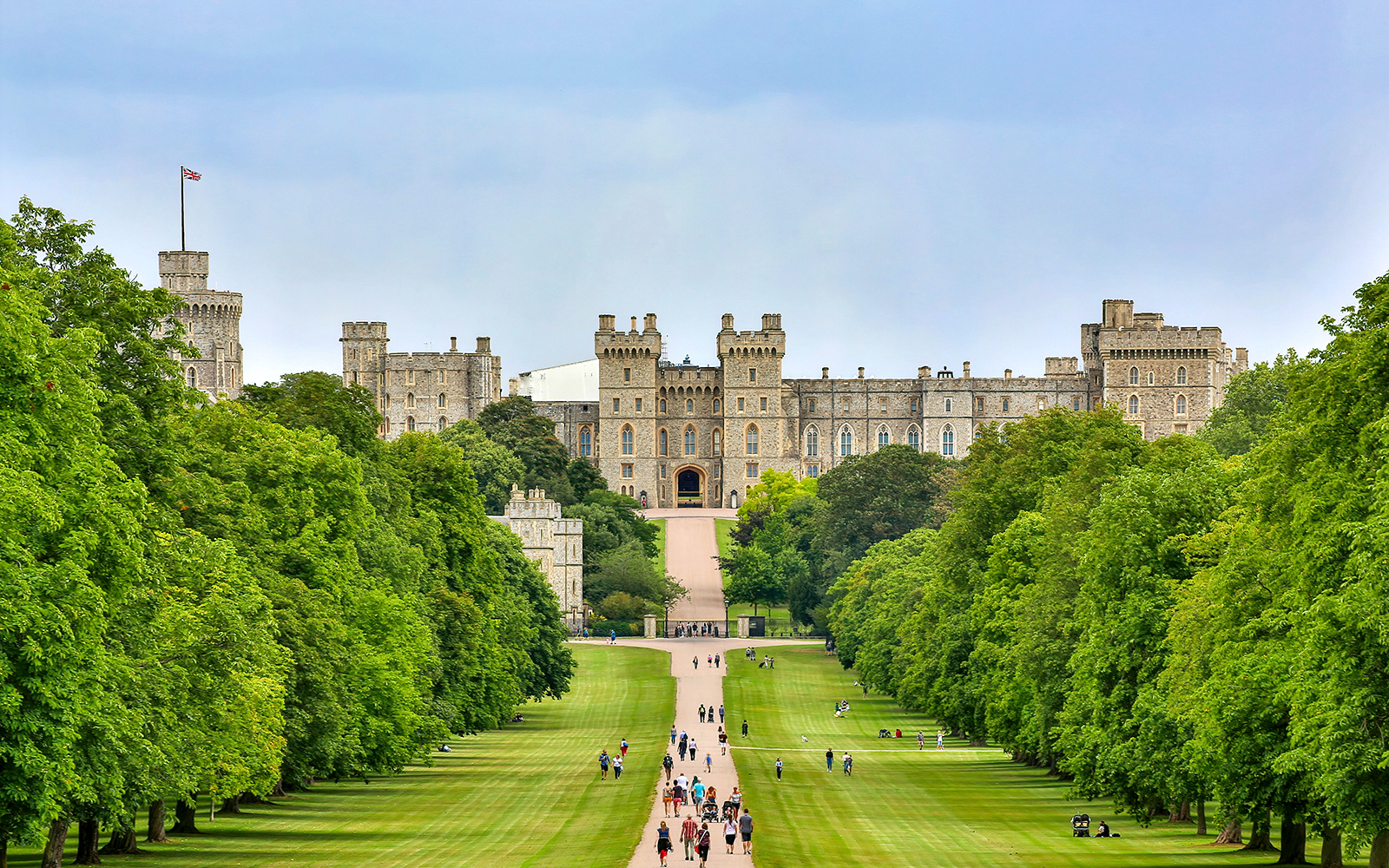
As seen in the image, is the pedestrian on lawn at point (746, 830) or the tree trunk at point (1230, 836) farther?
the tree trunk at point (1230, 836)

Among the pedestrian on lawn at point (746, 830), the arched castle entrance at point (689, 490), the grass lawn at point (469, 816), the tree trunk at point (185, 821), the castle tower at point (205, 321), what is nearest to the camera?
the grass lawn at point (469, 816)

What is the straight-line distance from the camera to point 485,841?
102 feet

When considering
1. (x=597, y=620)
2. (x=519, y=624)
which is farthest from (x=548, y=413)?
(x=519, y=624)

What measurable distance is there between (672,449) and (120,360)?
114355 mm

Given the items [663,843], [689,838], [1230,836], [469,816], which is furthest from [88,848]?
[1230,836]

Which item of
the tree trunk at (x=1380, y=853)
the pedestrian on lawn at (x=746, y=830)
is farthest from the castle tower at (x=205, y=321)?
the tree trunk at (x=1380, y=853)

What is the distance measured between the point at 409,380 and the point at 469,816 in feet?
353

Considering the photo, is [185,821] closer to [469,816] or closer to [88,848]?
[88,848]

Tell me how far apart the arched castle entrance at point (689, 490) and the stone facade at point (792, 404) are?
0.13 m

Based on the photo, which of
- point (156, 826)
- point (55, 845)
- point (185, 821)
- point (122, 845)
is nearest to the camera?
point (55, 845)

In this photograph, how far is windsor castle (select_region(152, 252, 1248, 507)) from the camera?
137875 mm

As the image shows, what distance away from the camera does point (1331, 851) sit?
25797 mm

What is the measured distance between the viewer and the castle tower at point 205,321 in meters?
115

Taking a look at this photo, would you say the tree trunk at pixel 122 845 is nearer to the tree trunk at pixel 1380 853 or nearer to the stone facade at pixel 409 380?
the tree trunk at pixel 1380 853
